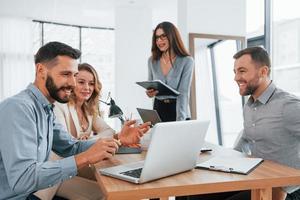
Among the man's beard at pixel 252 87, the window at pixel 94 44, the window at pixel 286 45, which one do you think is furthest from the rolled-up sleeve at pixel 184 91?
the window at pixel 94 44

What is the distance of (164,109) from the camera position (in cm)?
247

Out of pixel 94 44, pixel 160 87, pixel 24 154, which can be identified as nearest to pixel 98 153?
pixel 24 154

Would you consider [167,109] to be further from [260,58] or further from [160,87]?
[260,58]

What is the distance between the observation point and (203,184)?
103cm

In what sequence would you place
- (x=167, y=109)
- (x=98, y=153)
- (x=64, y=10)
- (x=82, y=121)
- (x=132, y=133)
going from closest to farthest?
1. (x=98, y=153)
2. (x=132, y=133)
3. (x=82, y=121)
4. (x=167, y=109)
5. (x=64, y=10)

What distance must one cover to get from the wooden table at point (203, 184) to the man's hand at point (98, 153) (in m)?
0.06

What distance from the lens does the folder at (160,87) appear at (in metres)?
2.21

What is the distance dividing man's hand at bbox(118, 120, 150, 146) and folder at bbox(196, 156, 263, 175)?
0.31 metres

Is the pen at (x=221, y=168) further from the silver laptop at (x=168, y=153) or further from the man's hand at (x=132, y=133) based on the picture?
the man's hand at (x=132, y=133)

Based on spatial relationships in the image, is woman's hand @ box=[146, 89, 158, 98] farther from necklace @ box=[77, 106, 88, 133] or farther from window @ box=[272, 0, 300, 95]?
window @ box=[272, 0, 300, 95]

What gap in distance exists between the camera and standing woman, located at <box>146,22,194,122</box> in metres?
2.44

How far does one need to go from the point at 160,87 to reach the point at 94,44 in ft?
15.5

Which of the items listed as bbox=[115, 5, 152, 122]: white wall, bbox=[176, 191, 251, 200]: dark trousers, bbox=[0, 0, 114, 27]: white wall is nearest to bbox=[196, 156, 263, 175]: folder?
bbox=[176, 191, 251, 200]: dark trousers

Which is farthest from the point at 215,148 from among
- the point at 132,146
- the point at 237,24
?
the point at 237,24
